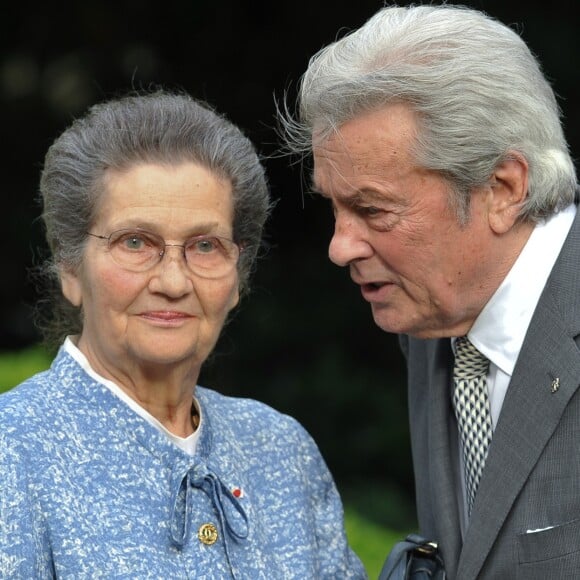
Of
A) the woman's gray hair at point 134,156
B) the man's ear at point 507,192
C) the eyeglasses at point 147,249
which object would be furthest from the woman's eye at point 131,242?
the man's ear at point 507,192

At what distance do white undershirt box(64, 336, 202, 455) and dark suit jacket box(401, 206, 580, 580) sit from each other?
72 cm

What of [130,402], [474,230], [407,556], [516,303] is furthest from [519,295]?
[130,402]

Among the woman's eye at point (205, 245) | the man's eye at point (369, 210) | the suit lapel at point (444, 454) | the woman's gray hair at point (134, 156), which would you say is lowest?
the suit lapel at point (444, 454)

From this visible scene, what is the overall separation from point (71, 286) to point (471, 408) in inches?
41.6

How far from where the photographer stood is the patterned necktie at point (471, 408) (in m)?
3.20

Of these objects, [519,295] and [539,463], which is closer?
[539,463]

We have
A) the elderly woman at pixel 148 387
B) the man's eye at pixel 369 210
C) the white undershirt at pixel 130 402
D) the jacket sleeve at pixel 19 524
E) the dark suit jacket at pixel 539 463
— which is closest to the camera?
the jacket sleeve at pixel 19 524

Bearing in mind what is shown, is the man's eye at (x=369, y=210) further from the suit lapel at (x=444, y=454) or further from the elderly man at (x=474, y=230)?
the suit lapel at (x=444, y=454)

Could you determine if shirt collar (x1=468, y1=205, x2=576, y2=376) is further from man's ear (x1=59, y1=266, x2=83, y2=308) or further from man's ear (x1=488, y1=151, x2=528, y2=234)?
man's ear (x1=59, y1=266, x2=83, y2=308)

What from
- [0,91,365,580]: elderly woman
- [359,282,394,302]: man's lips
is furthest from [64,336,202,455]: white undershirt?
[359,282,394,302]: man's lips

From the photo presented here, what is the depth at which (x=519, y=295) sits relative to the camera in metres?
3.15

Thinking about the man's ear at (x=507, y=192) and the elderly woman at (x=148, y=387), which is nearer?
the elderly woman at (x=148, y=387)

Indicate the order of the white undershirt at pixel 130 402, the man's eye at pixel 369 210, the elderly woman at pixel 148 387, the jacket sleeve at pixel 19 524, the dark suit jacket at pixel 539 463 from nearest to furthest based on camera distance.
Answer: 1. the jacket sleeve at pixel 19 524
2. the elderly woman at pixel 148 387
3. the dark suit jacket at pixel 539 463
4. the white undershirt at pixel 130 402
5. the man's eye at pixel 369 210

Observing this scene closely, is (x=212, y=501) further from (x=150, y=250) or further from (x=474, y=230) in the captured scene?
(x=474, y=230)
